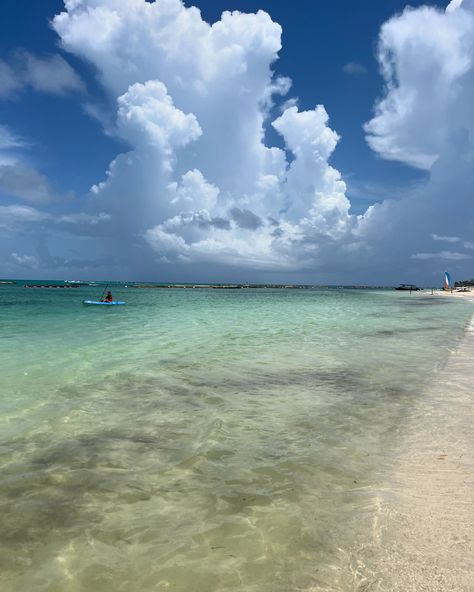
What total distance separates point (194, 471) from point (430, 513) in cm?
344

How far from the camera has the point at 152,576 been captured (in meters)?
4.12

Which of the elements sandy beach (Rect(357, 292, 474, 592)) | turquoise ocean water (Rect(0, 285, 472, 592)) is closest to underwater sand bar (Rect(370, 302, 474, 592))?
sandy beach (Rect(357, 292, 474, 592))

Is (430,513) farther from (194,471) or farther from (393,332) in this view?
(393,332)

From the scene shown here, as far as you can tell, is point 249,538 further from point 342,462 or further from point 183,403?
point 183,403

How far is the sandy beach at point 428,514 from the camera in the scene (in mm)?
3959

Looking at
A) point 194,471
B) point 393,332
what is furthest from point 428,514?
point 393,332

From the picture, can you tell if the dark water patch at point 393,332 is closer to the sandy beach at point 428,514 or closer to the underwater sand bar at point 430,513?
the underwater sand bar at point 430,513

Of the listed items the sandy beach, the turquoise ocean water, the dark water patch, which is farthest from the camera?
the dark water patch

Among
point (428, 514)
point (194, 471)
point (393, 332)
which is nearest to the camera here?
point (428, 514)

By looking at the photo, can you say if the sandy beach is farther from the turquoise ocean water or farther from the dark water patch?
the dark water patch

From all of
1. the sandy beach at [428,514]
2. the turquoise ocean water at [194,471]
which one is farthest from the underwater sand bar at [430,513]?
the turquoise ocean water at [194,471]

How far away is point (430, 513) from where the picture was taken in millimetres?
5168

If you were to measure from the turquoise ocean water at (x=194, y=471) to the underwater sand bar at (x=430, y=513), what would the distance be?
0.26m

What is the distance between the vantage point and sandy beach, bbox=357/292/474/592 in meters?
3.96
